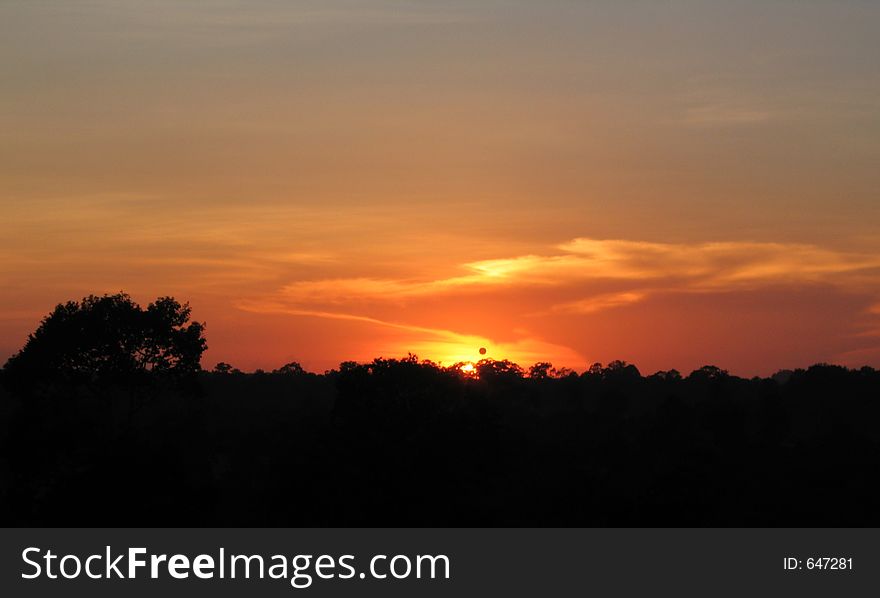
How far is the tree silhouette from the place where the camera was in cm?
9488

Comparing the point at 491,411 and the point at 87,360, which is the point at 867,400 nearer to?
the point at 491,411

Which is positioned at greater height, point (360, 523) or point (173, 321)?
point (173, 321)

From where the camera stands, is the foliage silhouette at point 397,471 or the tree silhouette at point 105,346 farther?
the tree silhouette at point 105,346

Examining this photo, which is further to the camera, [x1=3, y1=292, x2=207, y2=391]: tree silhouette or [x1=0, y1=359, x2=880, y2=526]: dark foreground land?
[x1=3, y1=292, x2=207, y2=391]: tree silhouette

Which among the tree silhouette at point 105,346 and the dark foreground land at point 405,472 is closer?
the dark foreground land at point 405,472

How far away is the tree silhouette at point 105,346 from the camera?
94.9m

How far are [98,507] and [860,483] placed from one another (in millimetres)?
58823

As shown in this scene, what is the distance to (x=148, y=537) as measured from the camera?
56.4 meters

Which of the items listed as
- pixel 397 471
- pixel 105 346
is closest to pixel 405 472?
pixel 397 471

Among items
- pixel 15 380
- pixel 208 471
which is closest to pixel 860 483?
pixel 208 471

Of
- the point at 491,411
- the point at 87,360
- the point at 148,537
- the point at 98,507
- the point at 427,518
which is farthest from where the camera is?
the point at 87,360

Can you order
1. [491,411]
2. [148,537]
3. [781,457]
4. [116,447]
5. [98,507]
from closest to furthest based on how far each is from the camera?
[148,537] → [98,507] → [116,447] → [491,411] → [781,457]

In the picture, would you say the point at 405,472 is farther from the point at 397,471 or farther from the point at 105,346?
the point at 105,346

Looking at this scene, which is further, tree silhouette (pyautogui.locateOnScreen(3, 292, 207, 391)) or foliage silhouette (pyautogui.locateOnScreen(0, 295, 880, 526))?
tree silhouette (pyautogui.locateOnScreen(3, 292, 207, 391))
